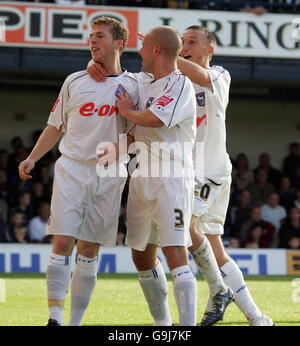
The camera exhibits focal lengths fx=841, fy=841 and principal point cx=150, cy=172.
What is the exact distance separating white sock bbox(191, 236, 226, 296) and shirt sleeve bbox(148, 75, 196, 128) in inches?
57.9

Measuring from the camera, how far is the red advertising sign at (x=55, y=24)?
1602 cm

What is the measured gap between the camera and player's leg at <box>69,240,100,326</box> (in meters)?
6.33

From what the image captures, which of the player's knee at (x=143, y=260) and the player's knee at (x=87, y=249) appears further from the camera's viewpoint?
the player's knee at (x=143, y=260)

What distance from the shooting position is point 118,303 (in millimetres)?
9039

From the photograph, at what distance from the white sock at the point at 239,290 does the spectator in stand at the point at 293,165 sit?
38.6 feet

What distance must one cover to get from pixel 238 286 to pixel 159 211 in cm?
138

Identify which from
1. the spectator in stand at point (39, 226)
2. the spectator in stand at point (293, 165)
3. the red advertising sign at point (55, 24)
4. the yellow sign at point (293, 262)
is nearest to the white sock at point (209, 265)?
the yellow sign at point (293, 262)

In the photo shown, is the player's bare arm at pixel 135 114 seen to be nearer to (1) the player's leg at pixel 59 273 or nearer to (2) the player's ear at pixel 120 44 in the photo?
(2) the player's ear at pixel 120 44

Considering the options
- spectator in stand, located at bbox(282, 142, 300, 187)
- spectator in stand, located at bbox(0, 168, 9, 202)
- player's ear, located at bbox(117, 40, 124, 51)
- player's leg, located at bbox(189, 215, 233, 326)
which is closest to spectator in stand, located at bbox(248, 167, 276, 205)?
spectator in stand, located at bbox(282, 142, 300, 187)

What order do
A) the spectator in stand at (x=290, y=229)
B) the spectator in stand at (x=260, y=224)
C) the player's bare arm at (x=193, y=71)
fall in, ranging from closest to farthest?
the player's bare arm at (x=193, y=71)
the spectator in stand at (x=260, y=224)
the spectator in stand at (x=290, y=229)

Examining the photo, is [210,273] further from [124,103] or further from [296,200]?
[296,200]

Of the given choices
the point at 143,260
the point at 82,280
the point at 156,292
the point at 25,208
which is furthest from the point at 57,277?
the point at 25,208

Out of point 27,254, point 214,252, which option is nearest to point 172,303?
point 214,252

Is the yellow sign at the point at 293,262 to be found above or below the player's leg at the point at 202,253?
below
